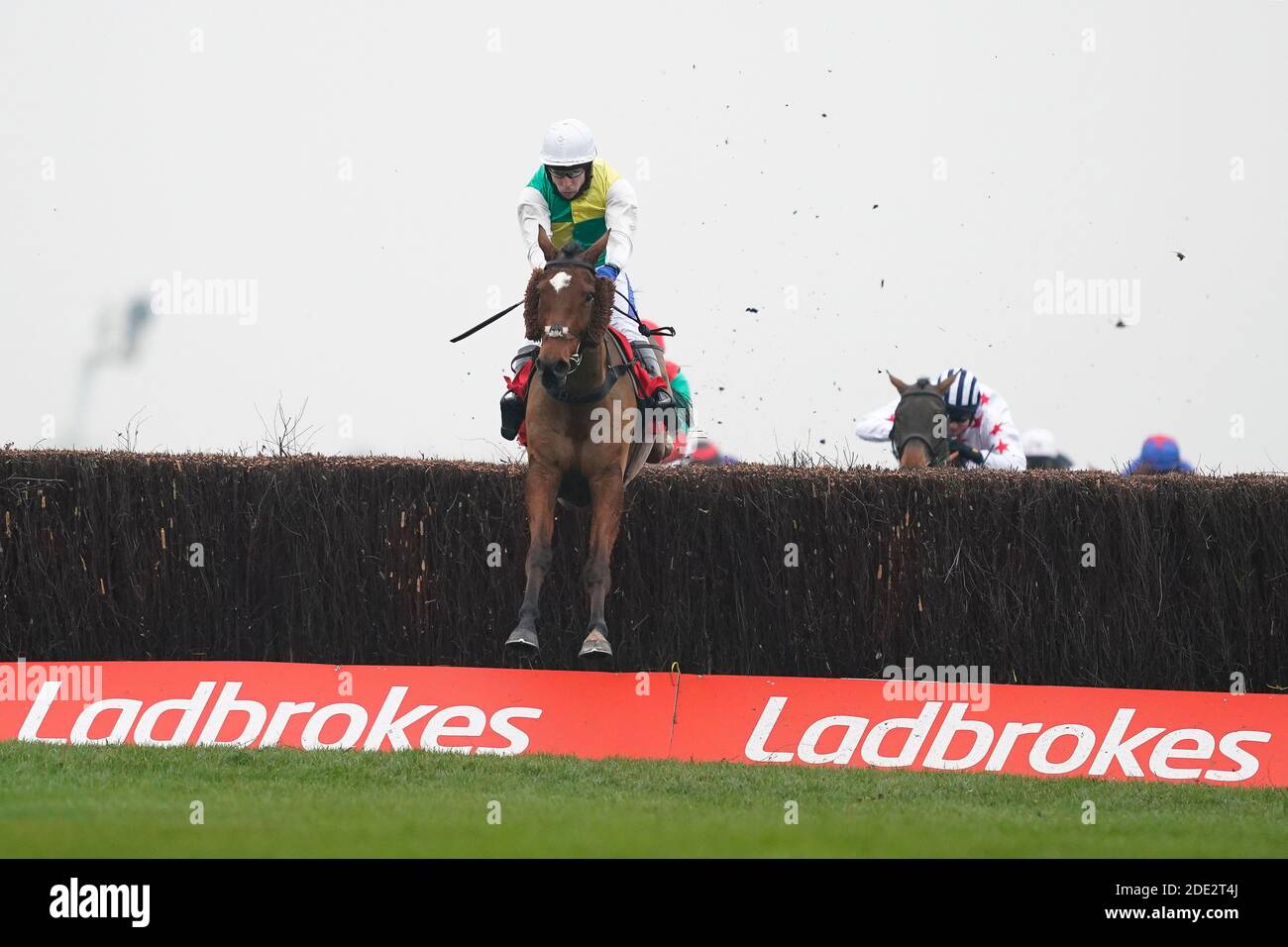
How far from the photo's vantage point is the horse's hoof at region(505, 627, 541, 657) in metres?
8.97

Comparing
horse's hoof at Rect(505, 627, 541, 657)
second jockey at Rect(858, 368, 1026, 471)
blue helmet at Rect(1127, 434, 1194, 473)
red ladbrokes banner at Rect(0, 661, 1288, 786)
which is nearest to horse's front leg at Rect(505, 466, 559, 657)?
horse's hoof at Rect(505, 627, 541, 657)

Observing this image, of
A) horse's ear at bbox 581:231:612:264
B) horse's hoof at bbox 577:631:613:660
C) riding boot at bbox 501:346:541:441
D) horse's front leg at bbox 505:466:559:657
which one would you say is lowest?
horse's hoof at bbox 577:631:613:660

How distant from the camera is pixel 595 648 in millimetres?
9039

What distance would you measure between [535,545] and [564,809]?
9.87 feet

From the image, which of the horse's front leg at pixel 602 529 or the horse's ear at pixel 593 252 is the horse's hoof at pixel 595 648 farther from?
the horse's ear at pixel 593 252

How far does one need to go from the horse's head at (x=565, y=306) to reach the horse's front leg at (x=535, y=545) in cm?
65

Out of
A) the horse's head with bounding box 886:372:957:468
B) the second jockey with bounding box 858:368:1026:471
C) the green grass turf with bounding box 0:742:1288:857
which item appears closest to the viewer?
the green grass turf with bounding box 0:742:1288:857

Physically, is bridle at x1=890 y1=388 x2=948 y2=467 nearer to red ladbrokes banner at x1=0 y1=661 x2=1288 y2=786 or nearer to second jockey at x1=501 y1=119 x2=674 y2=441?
second jockey at x1=501 y1=119 x2=674 y2=441

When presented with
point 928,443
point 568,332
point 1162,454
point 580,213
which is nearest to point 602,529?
point 568,332

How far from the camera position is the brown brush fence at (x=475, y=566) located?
33.5 feet

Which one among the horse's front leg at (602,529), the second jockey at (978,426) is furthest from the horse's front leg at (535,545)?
the second jockey at (978,426)

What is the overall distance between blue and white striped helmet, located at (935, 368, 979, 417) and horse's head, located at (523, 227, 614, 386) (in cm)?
448

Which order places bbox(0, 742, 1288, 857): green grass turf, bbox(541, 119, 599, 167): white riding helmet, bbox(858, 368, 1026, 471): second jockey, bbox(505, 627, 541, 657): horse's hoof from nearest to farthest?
1. bbox(0, 742, 1288, 857): green grass turf
2. bbox(505, 627, 541, 657): horse's hoof
3. bbox(541, 119, 599, 167): white riding helmet
4. bbox(858, 368, 1026, 471): second jockey

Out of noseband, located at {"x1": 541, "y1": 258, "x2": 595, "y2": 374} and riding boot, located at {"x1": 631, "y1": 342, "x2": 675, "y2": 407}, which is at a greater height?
noseband, located at {"x1": 541, "y1": 258, "x2": 595, "y2": 374}
